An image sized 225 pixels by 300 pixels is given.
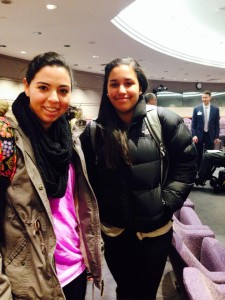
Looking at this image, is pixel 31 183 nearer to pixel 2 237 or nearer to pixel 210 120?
pixel 2 237

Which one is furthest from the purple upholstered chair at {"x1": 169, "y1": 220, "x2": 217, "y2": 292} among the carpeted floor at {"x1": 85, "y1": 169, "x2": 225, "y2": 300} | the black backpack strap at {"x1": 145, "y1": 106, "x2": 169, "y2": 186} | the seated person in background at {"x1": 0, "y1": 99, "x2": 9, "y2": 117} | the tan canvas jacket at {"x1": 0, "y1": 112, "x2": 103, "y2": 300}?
the seated person in background at {"x1": 0, "y1": 99, "x2": 9, "y2": 117}

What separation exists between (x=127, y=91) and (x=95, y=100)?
44.0ft

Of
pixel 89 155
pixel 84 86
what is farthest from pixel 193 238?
pixel 84 86

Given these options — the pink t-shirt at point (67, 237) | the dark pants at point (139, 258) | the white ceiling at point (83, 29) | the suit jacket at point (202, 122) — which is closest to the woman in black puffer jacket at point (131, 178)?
the dark pants at point (139, 258)

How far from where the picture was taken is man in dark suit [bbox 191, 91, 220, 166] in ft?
20.8

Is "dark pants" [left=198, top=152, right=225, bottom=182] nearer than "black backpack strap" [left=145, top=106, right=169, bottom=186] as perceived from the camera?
No

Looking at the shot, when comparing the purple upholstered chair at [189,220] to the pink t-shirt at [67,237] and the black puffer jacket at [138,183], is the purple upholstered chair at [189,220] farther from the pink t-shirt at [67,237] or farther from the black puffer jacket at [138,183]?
the pink t-shirt at [67,237]

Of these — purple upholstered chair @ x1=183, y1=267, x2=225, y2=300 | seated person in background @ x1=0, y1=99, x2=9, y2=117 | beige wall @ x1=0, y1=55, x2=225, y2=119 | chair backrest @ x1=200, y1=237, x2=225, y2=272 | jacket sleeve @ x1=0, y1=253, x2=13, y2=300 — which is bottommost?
chair backrest @ x1=200, y1=237, x2=225, y2=272

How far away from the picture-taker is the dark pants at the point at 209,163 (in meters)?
5.32

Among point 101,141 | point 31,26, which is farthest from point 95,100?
point 101,141

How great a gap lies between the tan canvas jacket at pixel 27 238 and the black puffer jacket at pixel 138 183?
1.71 ft

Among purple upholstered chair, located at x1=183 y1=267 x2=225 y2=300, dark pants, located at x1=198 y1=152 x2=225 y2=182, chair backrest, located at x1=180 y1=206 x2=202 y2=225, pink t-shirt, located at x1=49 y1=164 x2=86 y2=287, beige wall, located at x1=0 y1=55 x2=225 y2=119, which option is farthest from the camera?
beige wall, located at x1=0 y1=55 x2=225 y2=119

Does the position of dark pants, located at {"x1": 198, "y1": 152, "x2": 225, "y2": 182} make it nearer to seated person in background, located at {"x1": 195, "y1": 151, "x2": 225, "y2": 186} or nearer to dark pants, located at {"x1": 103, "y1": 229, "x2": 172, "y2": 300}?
seated person in background, located at {"x1": 195, "y1": 151, "x2": 225, "y2": 186}

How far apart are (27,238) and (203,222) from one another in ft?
11.2
